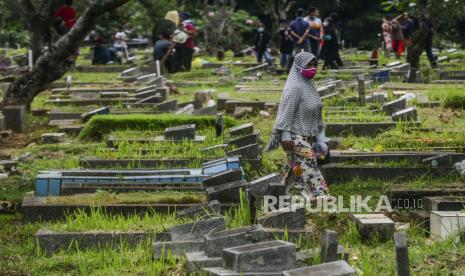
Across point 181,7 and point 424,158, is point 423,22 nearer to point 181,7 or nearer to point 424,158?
point 424,158

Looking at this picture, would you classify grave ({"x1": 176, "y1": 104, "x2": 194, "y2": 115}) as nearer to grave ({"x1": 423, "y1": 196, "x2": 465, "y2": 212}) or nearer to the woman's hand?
the woman's hand

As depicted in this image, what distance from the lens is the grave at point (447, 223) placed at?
8428 mm

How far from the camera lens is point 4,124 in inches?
688

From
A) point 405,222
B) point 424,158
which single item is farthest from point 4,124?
point 405,222

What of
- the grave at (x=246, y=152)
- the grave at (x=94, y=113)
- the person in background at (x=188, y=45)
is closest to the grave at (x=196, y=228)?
the grave at (x=246, y=152)

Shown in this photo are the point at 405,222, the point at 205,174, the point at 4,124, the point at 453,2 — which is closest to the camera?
the point at 405,222

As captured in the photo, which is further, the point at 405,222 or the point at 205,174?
the point at 205,174

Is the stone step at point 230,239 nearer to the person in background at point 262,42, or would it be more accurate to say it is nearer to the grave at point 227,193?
the grave at point 227,193

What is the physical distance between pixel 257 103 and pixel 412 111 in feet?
12.7

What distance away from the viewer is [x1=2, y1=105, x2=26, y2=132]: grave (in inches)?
687

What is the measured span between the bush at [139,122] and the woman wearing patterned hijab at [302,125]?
453 cm

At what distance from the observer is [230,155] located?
40.9ft

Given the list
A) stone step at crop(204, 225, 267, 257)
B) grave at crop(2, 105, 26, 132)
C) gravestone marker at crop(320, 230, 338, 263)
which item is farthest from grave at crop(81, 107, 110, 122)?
gravestone marker at crop(320, 230, 338, 263)

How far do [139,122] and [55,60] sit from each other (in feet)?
9.52
